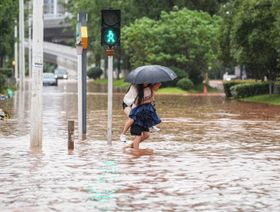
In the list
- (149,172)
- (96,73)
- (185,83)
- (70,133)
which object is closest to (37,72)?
(70,133)

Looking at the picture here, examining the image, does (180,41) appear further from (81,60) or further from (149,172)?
(149,172)

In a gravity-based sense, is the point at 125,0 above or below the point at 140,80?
above

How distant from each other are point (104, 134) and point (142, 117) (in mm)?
4106

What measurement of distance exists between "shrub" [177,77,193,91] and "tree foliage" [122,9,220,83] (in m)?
1.46

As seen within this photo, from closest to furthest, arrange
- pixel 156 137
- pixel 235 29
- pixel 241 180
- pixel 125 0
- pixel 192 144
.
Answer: pixel 241 180, pixel 192 144, pixel 156 137, pixel 235 29, pixel 125 0

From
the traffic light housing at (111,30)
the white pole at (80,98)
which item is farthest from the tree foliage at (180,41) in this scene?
the traffic light housing at (111,30)

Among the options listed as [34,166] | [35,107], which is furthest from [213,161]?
[35,107]

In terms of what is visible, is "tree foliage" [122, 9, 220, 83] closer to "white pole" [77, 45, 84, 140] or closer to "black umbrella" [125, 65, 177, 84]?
"white pole" [77, 45, 84, 140]

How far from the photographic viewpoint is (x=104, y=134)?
65.7 feet

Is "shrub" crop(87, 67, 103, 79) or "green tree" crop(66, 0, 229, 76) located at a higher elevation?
"green tree" crop(66, 0, 229, 76)

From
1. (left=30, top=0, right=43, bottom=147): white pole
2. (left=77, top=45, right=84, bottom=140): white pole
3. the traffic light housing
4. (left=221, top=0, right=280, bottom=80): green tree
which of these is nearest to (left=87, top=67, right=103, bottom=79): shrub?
(left=221, top=0, right=280, bottom=80): green tree

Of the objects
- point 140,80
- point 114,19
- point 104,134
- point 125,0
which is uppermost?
point 125,0

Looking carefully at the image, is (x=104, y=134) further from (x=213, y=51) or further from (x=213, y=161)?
(x=213, y=51)

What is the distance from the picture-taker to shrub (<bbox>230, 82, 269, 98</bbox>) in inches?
1797
